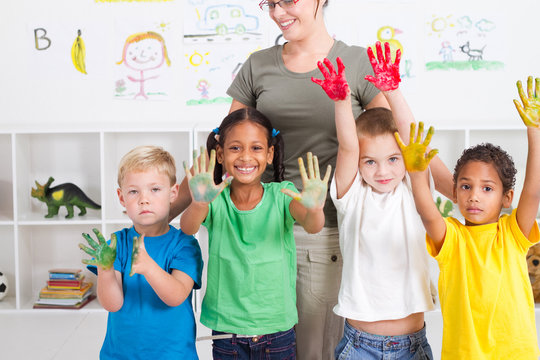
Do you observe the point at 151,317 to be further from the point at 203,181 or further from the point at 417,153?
the point at 417,153

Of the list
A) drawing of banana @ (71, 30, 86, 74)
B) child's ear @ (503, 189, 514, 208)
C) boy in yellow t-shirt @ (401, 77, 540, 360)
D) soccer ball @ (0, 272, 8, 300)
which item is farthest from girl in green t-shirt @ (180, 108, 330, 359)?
soccer ball @ (0, 272, 8, 300)

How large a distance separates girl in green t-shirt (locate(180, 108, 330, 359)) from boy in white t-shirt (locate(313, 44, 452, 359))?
118 mm

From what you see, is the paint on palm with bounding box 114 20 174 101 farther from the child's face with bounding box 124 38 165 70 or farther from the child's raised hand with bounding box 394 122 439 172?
the child's raised hand with bounding box 394 122 439 172

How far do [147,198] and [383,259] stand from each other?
626mm

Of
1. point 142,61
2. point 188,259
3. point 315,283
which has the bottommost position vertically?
point 315,283

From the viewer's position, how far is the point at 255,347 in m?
1.47

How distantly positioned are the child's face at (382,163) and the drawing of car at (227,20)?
2140mm

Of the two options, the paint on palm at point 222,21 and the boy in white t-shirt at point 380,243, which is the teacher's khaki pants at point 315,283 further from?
the paint on palm at point 222,21

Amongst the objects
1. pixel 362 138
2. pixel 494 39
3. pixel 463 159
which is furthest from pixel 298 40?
pixel 494 39

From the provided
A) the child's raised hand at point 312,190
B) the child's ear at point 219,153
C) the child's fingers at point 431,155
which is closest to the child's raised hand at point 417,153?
the child's fingers at point 431,155

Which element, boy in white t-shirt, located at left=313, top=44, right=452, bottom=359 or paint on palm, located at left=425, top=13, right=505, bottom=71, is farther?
paint on palm, located at left=425, top=13, right=505, bottom=71

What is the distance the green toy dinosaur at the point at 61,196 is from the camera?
3354mm

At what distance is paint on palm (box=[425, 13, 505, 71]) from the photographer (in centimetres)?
345

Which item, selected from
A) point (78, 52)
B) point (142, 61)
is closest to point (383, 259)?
point (142, 61)
